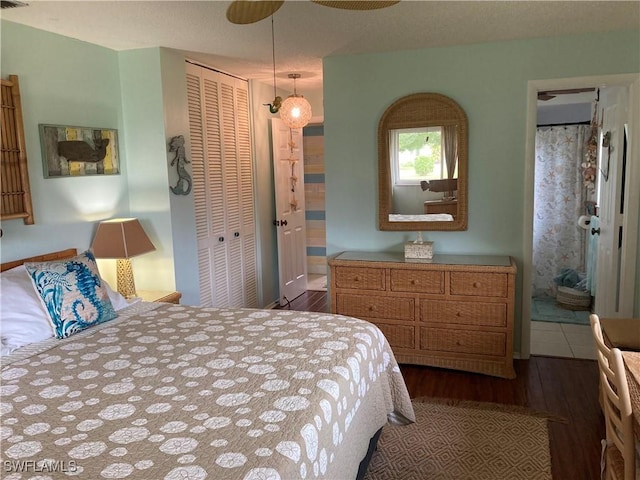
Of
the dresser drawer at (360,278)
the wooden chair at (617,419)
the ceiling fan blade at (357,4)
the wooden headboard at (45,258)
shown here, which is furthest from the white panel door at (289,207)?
the wooden chair at (617,419)

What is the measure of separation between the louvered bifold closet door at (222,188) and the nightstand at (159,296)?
61 centimetres

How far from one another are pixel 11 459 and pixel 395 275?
267cm

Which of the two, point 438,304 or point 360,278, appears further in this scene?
point 360,278

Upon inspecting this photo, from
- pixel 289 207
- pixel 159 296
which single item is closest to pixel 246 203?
pixel 289 207

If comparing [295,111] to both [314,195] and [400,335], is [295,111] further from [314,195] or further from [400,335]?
[314,195]

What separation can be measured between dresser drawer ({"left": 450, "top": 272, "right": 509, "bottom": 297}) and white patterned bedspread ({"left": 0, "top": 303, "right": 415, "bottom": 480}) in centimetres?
117

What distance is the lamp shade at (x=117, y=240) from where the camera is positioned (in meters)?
3.21

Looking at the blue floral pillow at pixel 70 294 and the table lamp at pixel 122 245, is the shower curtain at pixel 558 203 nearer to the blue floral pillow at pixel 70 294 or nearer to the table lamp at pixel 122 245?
the table lamp at pixel 122 245

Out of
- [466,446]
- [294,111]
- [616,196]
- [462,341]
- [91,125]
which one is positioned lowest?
[466,446]

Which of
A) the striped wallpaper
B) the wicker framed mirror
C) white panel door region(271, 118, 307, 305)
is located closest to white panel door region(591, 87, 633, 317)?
the wicker framed mirror

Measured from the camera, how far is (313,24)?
9.89 feet

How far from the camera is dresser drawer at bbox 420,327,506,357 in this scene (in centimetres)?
342

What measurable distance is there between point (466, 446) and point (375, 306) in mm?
1277

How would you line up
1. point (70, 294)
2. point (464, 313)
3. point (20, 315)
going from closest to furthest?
point (20, 315)
point (70, 294)
point (464, 313)
